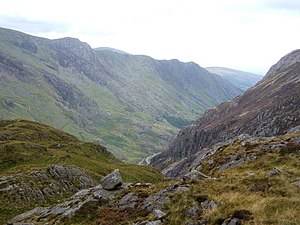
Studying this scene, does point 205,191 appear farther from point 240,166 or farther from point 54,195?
point 54,195

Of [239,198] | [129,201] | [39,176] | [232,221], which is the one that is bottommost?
[39,176]

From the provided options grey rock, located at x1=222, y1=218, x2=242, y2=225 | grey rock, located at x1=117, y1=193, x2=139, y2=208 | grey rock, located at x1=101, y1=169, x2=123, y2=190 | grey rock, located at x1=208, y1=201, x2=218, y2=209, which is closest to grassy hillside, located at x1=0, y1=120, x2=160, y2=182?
grey rock, located at x1=101, y1=169, x2=123, y2=190

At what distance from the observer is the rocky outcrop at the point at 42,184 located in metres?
64.4

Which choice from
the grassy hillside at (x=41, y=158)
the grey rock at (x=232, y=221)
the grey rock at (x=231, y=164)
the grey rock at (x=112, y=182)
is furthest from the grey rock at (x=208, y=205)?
the grassy hillside at (x=41, y=158)

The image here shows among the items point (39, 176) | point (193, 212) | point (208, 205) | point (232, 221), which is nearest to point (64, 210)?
point (193, 212)

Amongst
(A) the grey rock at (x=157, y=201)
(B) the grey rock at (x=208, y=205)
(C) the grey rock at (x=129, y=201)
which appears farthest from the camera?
(C) the grey rock at (x=129, y=201)

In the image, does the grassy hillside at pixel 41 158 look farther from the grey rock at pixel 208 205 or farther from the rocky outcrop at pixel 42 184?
the grey rock at pixel 208 205

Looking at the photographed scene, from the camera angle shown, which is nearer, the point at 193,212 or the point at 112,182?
the point at 193,212

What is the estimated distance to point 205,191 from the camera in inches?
Result: 1152

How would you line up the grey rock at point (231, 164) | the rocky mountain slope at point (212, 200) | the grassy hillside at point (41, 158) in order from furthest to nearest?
the grassy hillside at point (41, 158) → the grey rock at point (231, 164) → the rocky mountain slope at point (212, 200)

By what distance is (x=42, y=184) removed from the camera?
70.4 metres

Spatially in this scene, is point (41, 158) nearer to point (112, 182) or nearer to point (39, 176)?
point (39, 176)

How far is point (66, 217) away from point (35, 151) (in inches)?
2949

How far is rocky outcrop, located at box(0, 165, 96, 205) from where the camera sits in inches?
2537
